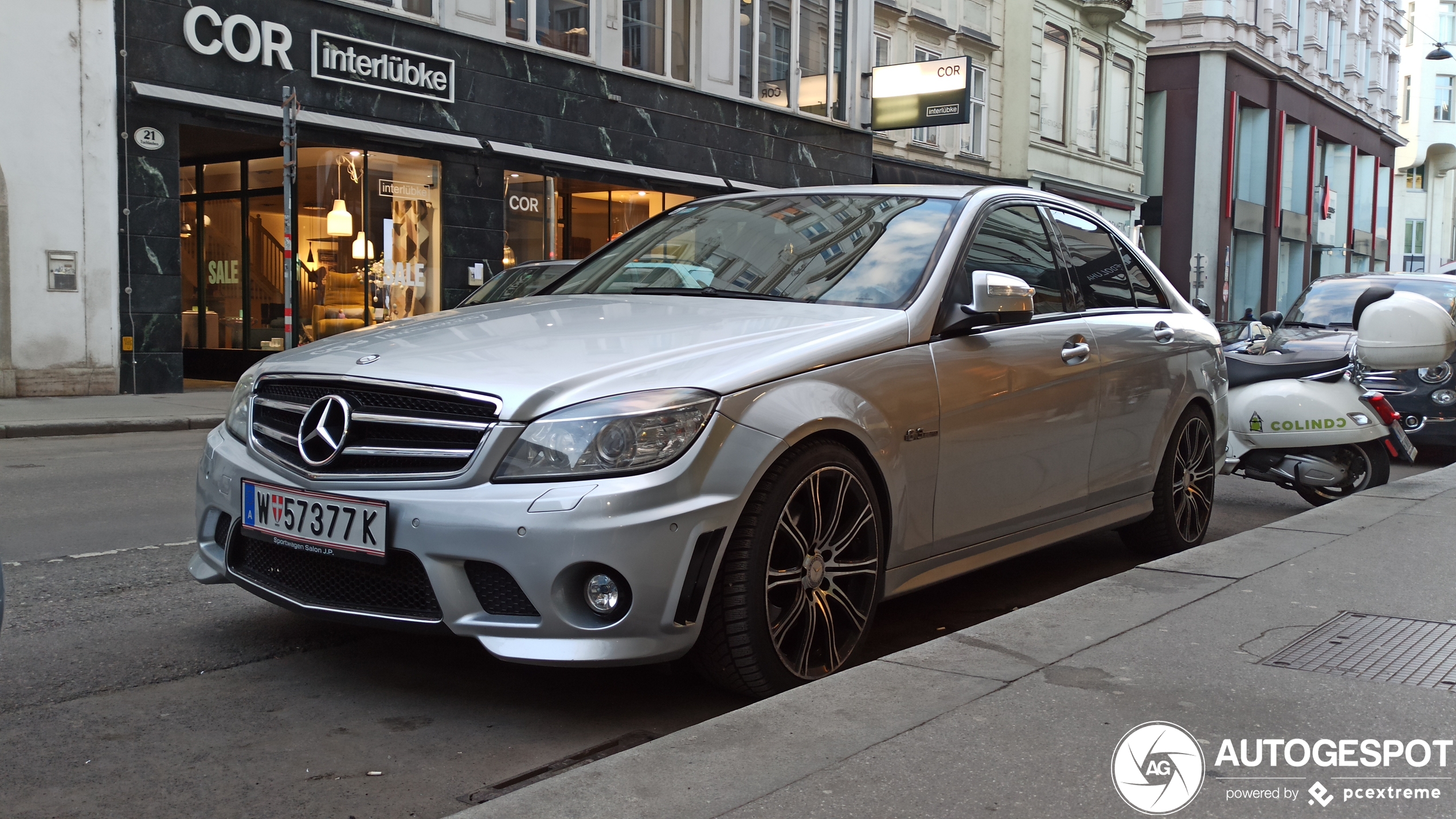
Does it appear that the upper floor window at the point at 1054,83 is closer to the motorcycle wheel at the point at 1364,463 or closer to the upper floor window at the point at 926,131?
the upper floor window at the point at 926,131

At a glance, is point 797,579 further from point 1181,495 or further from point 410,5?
point 410,5

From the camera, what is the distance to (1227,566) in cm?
493

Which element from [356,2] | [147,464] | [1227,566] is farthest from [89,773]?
[356,2]

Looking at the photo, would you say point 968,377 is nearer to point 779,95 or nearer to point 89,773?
point 89,773

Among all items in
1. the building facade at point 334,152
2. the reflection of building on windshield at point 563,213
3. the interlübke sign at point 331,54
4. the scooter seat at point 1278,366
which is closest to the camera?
the scooter seat at point 1278,366

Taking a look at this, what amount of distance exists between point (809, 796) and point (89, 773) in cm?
174

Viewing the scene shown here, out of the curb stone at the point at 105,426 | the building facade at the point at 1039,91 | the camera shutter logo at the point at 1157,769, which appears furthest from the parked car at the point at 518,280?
the building facade at the point at 1039,91

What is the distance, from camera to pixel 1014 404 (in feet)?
15.1

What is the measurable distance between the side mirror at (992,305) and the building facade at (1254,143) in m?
26.8

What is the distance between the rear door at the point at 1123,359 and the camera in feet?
17.2

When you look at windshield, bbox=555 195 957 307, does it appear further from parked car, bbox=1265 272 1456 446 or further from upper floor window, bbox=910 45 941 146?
upper floor window, bbox=910 45 941 146

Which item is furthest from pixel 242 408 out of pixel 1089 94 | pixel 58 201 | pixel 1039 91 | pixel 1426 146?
pixel 1426 146

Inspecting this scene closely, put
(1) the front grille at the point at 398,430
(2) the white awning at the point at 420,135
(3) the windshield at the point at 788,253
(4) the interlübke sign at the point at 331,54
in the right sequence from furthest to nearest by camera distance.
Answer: (4) the interlübke sign at the point at 331,54, (2) the white awning at the point at 420,135, (3) the windshield at the point at 788,253, (1) the front grille at the point at 398,430

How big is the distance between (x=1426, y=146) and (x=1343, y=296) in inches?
2443
